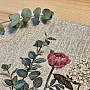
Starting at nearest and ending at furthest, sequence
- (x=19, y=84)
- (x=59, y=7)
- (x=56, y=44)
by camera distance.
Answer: (x=19, y=84) → (x=56, y=44) → (x=59, y=7)

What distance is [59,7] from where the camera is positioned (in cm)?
69

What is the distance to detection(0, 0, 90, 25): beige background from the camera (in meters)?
0.65

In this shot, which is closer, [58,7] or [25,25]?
[25,25]

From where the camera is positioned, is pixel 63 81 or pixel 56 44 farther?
pixel 56 44

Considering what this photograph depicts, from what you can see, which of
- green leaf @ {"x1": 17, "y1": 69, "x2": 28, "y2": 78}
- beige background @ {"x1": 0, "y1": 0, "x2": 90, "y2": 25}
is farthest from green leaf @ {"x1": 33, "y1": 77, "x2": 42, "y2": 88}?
beige background @ {"x1": 0, "y1": 0, "x2": 90, "y2": 25}

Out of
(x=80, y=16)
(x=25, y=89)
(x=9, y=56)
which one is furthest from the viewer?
(x=80, y=16)

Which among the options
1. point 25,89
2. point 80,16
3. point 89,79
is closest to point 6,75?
point 25,89

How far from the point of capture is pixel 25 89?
1.22 ft

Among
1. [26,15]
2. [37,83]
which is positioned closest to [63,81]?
[37,83]

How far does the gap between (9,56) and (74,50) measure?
151 mm

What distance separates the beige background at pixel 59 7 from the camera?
65 cm

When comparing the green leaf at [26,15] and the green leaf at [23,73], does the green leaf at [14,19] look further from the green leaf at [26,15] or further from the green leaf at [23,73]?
the green leaf at [23,73]

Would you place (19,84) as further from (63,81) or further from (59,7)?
(59,7)

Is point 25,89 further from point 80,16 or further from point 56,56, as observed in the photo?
point 80,16
